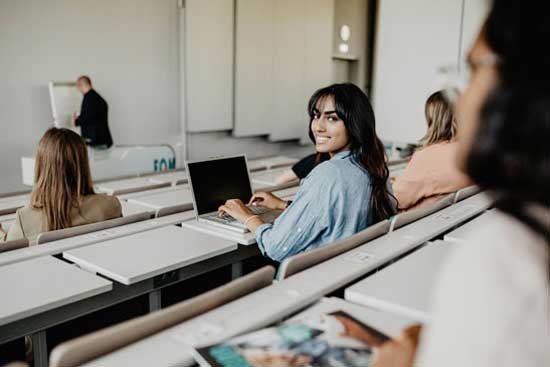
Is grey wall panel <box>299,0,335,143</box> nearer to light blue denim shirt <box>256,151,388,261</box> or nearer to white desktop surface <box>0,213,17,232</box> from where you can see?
white desktop surface <box>0,213,17,232</box>

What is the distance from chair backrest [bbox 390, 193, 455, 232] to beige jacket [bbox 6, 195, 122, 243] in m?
1.31

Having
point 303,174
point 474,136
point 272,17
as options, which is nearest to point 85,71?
point 272,17

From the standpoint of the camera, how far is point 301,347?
109 centimetres

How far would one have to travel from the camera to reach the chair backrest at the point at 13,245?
2097 mm

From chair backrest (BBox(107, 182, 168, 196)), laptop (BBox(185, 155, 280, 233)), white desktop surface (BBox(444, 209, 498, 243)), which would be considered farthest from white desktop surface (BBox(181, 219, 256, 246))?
chair backrest (BBox(107, 182, 168, 196))

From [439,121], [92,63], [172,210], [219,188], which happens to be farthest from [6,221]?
[92,63]

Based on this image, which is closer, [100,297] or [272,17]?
[100,297]

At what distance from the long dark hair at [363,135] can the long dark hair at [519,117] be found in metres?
Result: 1.50

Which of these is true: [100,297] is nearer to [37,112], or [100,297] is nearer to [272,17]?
[37,112]

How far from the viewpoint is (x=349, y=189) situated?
205cm

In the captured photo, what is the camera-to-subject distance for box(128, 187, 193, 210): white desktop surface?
316 cm

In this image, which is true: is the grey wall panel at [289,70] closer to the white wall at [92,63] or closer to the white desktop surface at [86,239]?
the white wall at [92,63]

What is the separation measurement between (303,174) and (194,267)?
1.62m

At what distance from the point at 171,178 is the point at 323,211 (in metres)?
2.35
